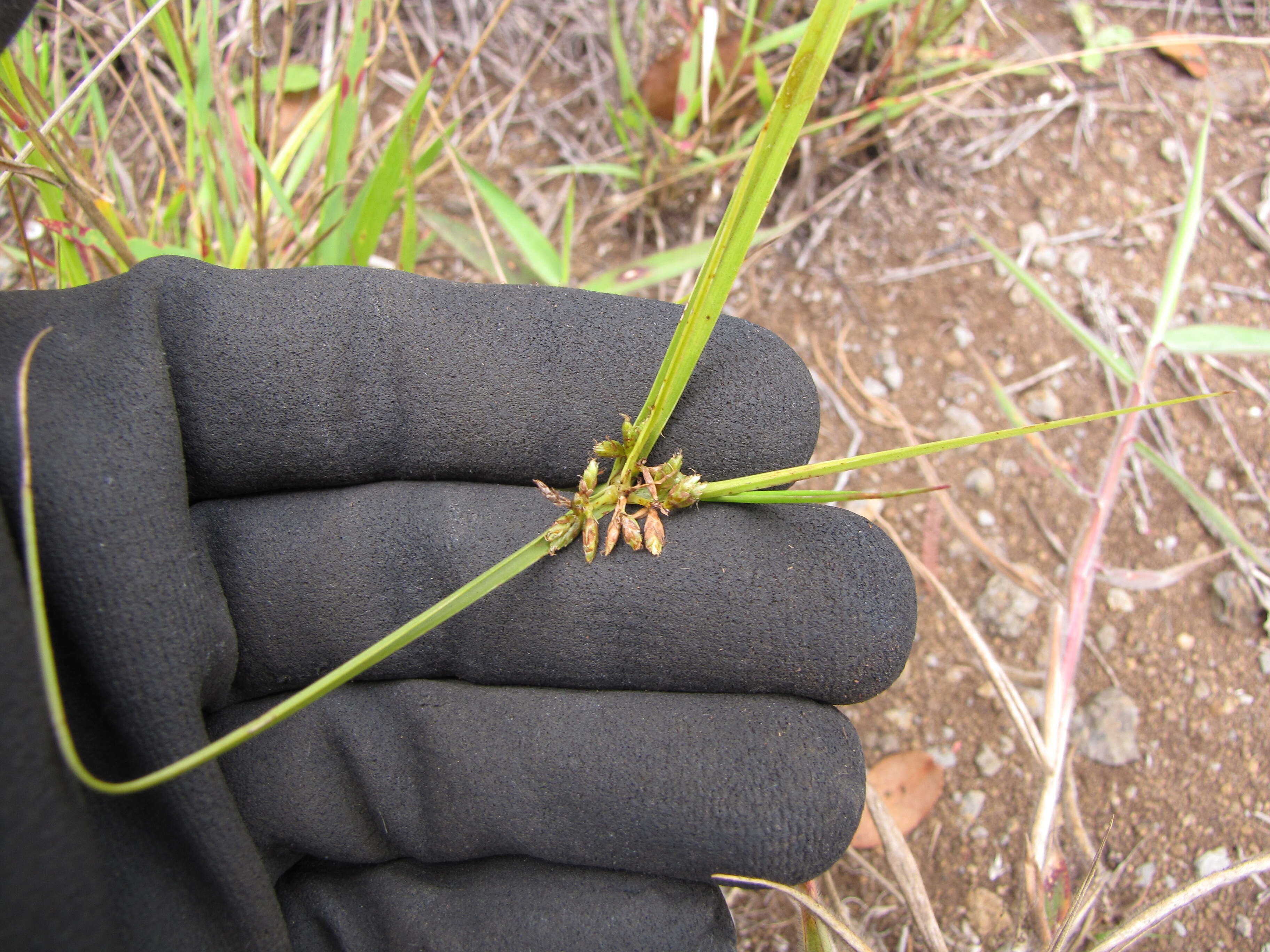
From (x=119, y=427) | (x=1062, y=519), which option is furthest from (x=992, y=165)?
(x=119, y=427)

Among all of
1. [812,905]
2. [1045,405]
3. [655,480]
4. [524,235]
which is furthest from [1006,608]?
[524,235]

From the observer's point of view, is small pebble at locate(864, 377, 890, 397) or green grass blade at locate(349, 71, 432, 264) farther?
small pebble at locate(864, 377, 890, 397)

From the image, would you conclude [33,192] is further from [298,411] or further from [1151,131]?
[1151,131]

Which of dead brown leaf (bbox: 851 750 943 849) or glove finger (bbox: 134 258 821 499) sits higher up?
glove finger (bbox: 134 258 821 499)

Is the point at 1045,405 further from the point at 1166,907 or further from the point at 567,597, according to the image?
the point at 567,597

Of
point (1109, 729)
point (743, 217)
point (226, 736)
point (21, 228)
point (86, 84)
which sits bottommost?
point (1109, 729)

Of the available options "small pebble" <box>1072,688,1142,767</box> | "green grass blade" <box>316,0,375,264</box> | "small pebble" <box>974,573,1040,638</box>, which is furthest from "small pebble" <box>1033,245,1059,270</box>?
"green grass blade" <box>316,0,375,264</box>

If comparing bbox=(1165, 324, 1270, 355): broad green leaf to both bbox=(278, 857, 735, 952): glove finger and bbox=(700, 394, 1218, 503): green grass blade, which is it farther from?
bbox=(278, 857, 735, 952): glove finger

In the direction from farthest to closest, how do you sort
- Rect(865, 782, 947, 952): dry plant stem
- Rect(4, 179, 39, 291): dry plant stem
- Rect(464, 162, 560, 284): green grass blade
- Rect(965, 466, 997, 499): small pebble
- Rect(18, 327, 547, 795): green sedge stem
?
Rect(965, 466, 997, 499): small pebble, Rect(464, 162, 560, 284): green grass blade, Rect(4, 179, 39, 291): dry plant stem, Rect(865, 782, 947, 952): dry plant stem, Rect(18, 327, 547, 795): green sedge stem
